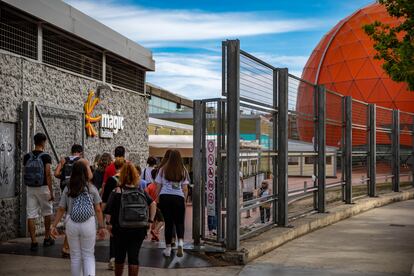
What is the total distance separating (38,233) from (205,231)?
3286 mm

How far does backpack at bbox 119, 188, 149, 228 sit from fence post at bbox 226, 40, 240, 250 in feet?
7.28

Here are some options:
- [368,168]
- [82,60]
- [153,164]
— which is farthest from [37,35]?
[368,168]

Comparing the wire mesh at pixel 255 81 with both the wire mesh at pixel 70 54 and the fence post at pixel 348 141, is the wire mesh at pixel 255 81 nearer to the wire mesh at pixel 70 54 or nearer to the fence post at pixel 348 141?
the wire mesh at pixel 70 54

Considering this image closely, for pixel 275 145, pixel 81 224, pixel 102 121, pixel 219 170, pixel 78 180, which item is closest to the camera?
pixel 81 224

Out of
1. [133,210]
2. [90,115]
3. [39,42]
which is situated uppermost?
[39,42]

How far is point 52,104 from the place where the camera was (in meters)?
11.9

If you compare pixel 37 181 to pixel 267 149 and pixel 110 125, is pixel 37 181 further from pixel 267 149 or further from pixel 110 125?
pixel 110 125

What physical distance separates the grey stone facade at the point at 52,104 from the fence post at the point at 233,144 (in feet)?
12.7

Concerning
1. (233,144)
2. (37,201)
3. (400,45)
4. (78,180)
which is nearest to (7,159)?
(37,201)

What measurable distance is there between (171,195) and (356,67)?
4457cm

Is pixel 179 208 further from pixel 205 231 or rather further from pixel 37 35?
pixel 37 35

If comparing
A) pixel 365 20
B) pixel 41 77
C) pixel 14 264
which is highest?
pixel 365 20

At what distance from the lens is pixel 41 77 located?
1152cm

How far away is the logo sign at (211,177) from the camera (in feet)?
30.1
